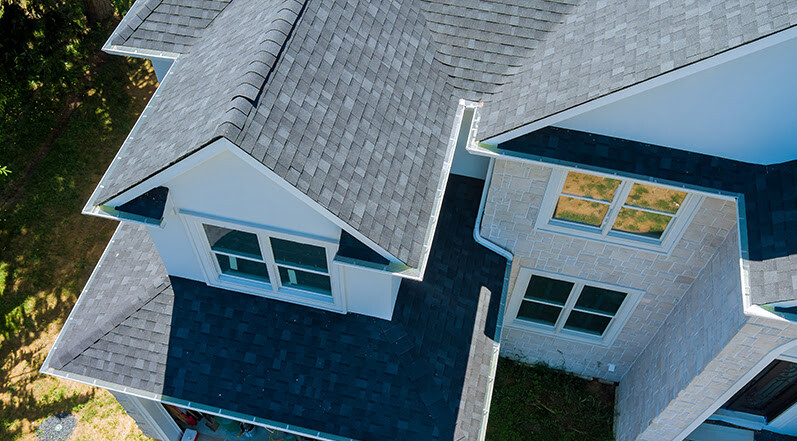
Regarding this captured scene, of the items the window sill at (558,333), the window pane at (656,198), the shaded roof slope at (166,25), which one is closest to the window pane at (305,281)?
the shaded roof slope at (166,25)

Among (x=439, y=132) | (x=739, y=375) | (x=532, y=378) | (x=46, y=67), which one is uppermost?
(x=46, y=67)

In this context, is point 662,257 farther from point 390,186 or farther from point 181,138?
point 181,138

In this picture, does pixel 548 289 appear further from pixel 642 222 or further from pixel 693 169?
pixel 693 169

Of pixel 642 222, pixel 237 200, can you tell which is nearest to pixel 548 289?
pixel 642 222

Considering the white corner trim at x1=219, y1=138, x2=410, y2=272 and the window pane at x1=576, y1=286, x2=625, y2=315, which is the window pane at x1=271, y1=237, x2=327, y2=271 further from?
the window pane at x1=576, y1=286, x2=625, y2=315

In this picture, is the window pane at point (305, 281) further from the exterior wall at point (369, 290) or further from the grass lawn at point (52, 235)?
the grass lawn at point (52, 235)

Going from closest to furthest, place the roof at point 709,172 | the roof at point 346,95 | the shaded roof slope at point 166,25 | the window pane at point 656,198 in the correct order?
the roof at point 346,95 < the roof at point 709,172 < the window pane at point 656,198 < the shaded roof slope at point 166,25

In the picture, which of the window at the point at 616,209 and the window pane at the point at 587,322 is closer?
the window at the point at 616,209

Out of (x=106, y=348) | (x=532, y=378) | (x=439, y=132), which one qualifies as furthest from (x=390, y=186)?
(x=532, y=378)
